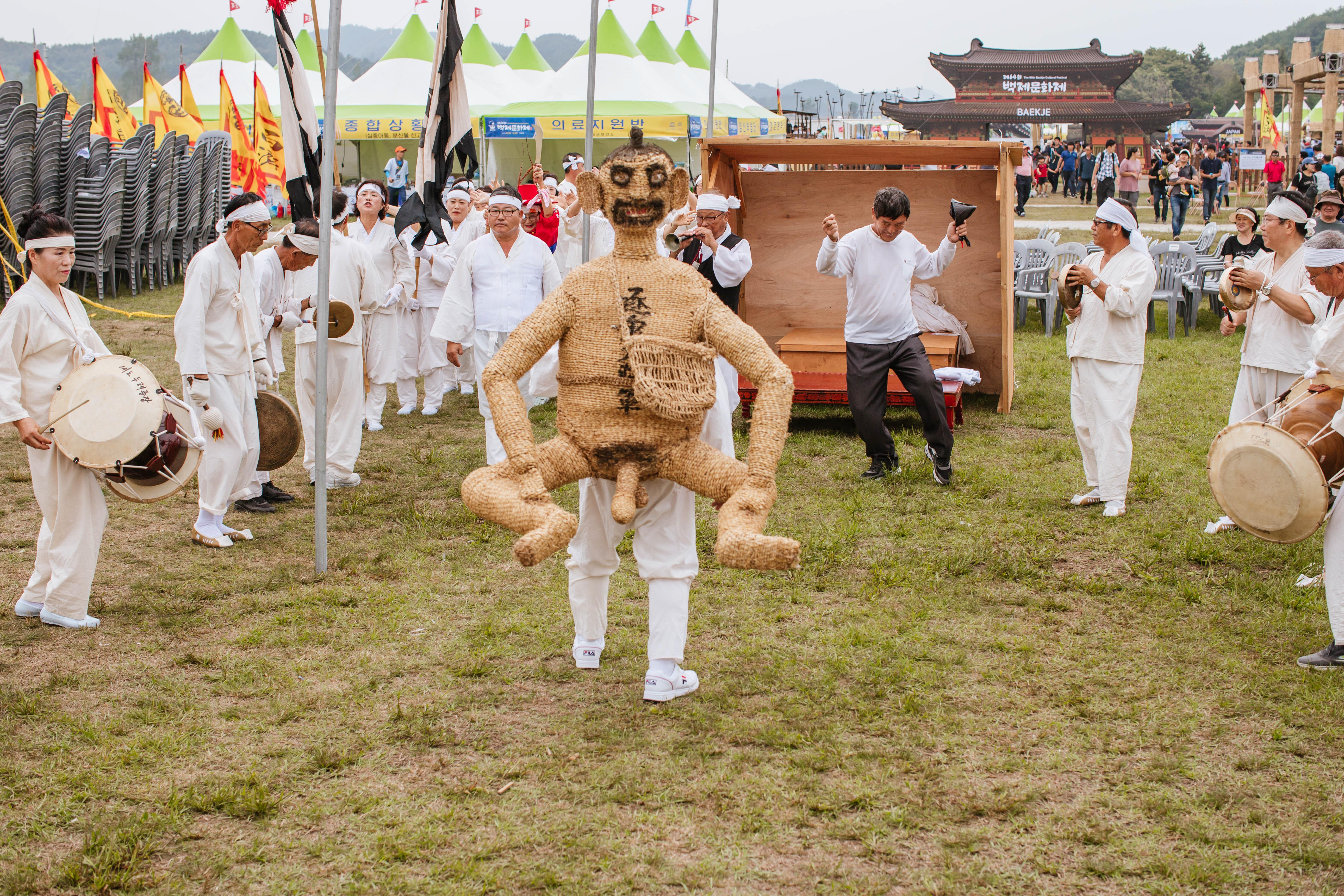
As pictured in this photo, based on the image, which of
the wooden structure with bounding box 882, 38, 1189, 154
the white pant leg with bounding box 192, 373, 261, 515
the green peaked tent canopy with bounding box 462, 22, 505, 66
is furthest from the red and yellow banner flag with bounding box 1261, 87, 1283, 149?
the white pant leg with bounding box 192, 373, 261, 515

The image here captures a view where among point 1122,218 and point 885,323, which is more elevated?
point 1122,218

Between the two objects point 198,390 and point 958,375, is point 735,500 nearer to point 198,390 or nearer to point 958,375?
point 198,390

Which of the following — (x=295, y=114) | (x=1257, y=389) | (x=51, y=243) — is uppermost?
(x=295, y=114)

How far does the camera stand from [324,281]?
5570 mm

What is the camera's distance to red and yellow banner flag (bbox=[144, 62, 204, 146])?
68.7 feet

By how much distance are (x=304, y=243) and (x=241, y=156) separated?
12727 millimetres

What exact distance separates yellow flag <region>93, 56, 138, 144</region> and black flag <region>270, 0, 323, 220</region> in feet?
48.9

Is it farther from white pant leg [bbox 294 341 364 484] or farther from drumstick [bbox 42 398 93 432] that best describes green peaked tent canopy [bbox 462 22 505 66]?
drumstick [bbox 42 398 93 432]

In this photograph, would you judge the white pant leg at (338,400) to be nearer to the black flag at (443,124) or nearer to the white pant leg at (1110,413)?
the black flag at (443,124)

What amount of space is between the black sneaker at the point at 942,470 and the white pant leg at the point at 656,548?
3.47 meters

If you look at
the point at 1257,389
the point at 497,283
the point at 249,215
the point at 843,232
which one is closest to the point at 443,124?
the point at 249,215

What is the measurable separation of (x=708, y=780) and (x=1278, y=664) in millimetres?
2566

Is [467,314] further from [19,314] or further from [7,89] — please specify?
[7,89]

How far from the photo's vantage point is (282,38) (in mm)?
5664
